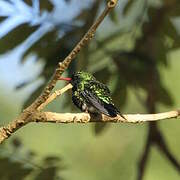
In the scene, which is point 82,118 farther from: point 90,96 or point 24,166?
point 24,166

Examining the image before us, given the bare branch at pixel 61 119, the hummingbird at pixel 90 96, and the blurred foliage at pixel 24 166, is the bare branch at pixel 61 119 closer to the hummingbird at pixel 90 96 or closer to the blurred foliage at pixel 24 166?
the hummingbird at pixel 90 96

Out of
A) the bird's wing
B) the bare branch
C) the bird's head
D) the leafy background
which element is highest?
the leafy background

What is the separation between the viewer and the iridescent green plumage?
1.30m

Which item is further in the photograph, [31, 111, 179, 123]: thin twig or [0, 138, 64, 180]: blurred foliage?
[0, 138, 64, 180]: blurred foliage

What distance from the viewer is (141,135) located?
3.72 meters

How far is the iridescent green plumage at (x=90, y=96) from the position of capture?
4.27 ft

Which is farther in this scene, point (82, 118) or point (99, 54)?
point (99, 54)

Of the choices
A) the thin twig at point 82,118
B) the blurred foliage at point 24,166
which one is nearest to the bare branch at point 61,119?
the thin twig at point 82,118

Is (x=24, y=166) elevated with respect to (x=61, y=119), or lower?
elevated

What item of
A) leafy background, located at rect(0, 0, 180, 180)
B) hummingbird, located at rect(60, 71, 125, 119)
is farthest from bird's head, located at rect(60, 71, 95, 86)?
leafy background, located at rect(0, 0, 180, 180)

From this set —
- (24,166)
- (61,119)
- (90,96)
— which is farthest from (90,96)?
(24,166)

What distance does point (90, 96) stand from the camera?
1.34 m

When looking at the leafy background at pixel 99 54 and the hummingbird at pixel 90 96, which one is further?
the leafy background at pixel 99 54

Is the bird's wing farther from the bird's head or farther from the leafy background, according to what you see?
the leafy background
